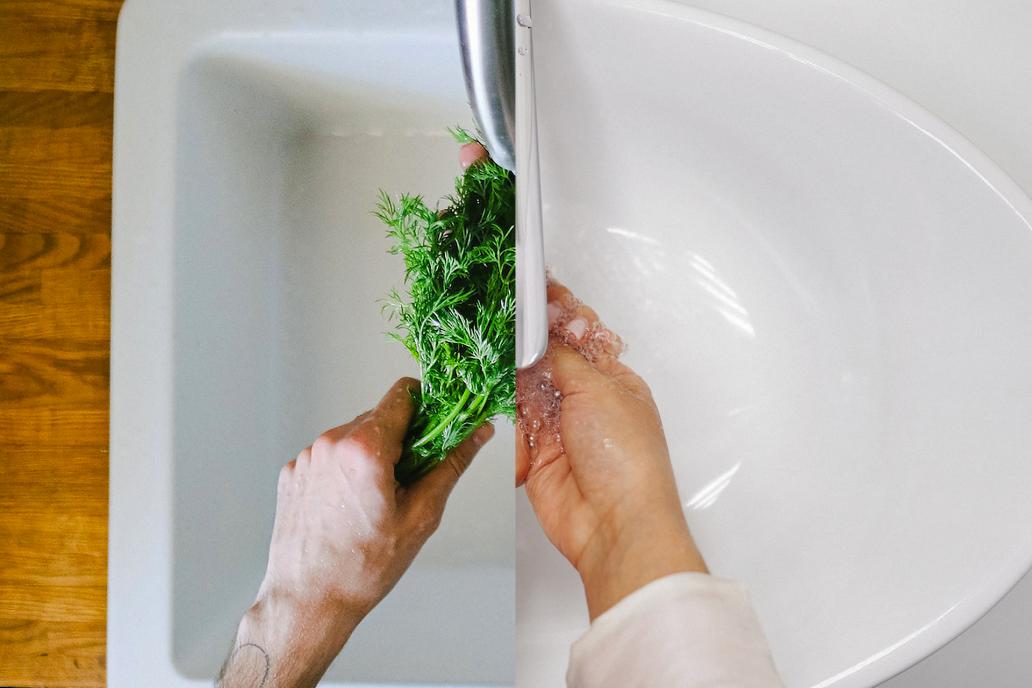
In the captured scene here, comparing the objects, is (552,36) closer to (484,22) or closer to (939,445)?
(484,22)

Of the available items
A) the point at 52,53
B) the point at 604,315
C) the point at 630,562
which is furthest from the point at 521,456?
the point at 52,53

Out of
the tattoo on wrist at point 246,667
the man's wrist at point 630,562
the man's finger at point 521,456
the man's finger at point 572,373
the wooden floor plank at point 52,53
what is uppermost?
the wooden floor plank at point 52,53

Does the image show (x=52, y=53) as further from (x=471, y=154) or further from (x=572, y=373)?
(x=572, y=373)

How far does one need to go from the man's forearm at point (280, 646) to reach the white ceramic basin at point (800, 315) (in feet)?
0.76

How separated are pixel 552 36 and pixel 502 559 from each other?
60cm

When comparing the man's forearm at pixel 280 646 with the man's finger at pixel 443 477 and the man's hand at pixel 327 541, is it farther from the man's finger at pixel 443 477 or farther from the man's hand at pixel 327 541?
the man's finger at pixel 443 477

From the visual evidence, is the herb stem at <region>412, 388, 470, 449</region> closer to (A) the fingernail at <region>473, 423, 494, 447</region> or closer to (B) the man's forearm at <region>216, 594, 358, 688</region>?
(A) the fingernail at <region>473, 423, 494, 447</region>

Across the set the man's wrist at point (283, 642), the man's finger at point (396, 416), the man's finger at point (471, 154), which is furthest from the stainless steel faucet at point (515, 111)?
the man's wrist at point (283, 642)

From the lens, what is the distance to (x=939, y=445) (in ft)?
2.81

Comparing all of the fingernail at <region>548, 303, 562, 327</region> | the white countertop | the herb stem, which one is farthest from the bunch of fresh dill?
the white countertop

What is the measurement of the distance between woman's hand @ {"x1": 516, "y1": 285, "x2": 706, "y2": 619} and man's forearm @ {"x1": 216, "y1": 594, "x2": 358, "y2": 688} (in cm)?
26

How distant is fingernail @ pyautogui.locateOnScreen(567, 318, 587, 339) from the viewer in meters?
0.89

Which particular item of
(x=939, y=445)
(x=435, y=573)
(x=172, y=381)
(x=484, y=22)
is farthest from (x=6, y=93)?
(x=939, y=445)

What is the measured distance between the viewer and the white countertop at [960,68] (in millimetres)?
837
